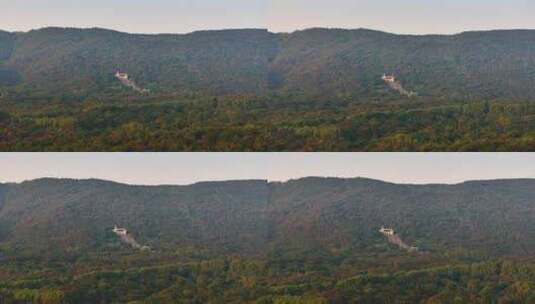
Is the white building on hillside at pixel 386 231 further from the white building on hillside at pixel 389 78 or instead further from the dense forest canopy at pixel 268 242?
the white building on hillside at pixel 389 78

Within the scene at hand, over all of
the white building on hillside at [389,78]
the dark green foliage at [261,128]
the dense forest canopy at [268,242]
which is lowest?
the dense forest canopy at [268,242]

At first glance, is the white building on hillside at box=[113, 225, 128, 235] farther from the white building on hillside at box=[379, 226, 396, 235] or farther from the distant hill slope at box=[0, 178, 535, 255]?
the white building on hillside at box=[379, 226, 396, 235]

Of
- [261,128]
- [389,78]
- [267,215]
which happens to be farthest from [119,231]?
[389,78]

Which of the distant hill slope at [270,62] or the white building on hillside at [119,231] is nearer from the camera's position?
the white building on hillside at [119,231]

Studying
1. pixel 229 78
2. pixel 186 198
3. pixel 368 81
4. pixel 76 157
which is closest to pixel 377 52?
pixel 368 81

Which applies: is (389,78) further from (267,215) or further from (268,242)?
(268,242)

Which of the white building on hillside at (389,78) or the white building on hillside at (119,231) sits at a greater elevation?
the white building on hillside at (389,78)

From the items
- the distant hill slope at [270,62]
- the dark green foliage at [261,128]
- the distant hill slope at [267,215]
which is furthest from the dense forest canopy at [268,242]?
the distant hill slope at [270,62]
